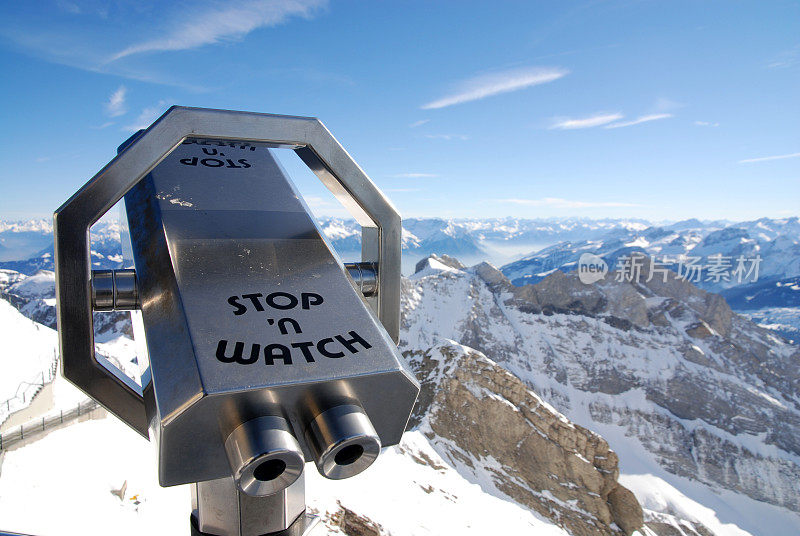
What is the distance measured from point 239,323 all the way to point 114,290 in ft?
1.49

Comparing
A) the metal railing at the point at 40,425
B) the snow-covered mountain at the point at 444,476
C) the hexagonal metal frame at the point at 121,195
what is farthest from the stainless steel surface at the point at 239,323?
the metal railing at the point at 40,425

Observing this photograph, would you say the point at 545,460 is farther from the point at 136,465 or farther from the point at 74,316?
the point at 74,316

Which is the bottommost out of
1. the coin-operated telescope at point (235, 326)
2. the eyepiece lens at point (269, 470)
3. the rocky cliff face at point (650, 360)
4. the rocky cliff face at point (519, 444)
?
the rocky cliff face at point (650, 360)

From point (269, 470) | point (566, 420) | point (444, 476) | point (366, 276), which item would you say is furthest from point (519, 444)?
point (269, 470)

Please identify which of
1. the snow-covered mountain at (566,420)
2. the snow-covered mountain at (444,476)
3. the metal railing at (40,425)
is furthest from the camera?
the snow-covered mountain at (566,420)

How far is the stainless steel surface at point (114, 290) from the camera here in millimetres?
1277

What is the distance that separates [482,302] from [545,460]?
251 ft

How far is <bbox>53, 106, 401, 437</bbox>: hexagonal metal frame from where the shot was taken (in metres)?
1.20

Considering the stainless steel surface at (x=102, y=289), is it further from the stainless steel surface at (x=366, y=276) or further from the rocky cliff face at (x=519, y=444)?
the rocky cliff face at (x=519, y=444)

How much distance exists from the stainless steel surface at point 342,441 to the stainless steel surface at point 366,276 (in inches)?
26.3

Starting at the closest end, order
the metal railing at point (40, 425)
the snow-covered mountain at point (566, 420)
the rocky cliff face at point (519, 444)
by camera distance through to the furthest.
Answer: the metal railing at point (40, 425)
the snow-covered mountain at point (566, 420)
the rocky cliff face at point (519, 444)

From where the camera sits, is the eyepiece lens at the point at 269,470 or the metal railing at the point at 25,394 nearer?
the eyepiece lens at the point at 269,470

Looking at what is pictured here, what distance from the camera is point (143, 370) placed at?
4.55ft

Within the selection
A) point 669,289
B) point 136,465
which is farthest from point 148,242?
point 669,289
